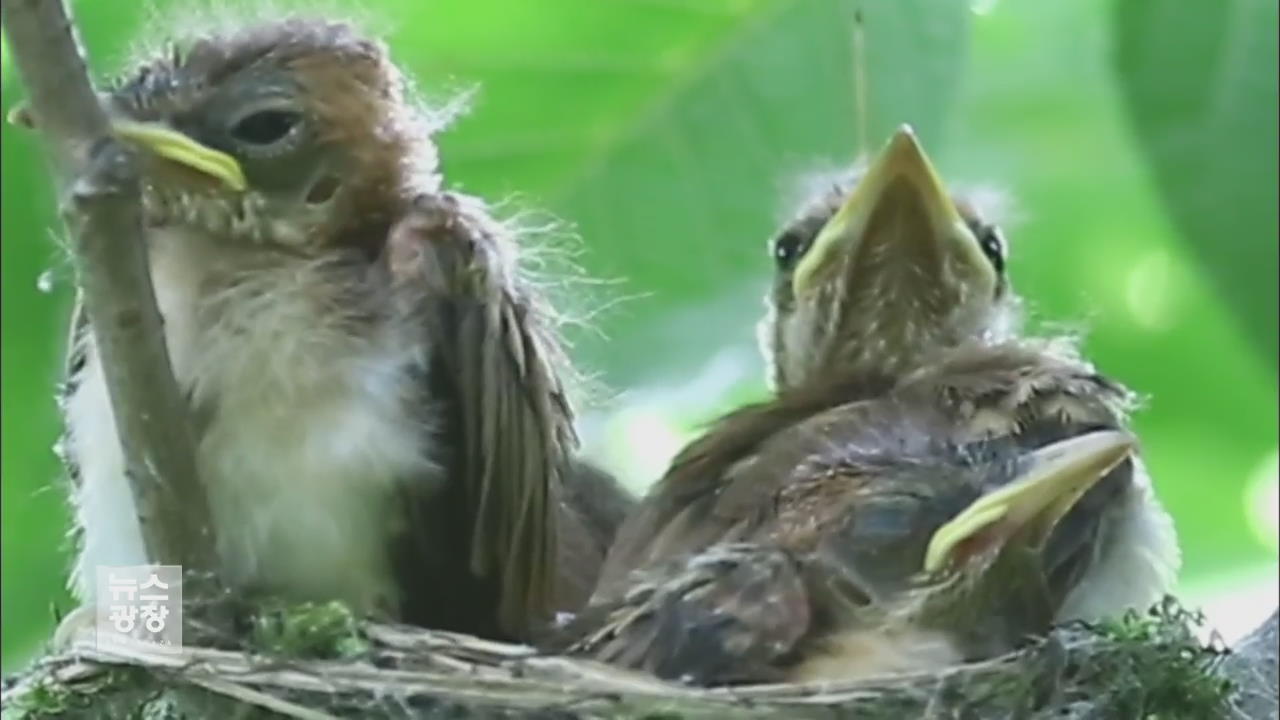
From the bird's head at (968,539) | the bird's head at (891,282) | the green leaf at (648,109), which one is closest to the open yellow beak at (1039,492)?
the bird's head at (968,539)

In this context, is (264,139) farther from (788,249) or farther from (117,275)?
(788,249)

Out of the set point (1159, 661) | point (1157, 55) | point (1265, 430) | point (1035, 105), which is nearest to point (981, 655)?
point (1159, 661)

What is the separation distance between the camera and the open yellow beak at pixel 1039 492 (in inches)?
80.4

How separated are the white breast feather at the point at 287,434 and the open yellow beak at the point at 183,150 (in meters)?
0.06

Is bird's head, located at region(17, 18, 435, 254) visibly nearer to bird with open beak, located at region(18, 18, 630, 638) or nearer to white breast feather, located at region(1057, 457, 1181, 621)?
bird with open beak, located at region(18, 18, 630, 638)

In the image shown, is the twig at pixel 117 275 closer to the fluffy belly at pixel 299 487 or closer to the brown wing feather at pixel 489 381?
the fluffy belly at pixel 299 487

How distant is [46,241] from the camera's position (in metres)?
2.42

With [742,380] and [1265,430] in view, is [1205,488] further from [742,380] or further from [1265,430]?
[742,380]

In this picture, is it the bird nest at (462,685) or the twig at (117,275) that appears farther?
the bird nest at (462,685)

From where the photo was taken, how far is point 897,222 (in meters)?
2.62

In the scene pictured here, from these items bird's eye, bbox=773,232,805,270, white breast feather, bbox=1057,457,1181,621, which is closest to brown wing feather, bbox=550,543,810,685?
white breast feather, bbox=1057,457,1181,621

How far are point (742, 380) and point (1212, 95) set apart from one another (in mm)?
714

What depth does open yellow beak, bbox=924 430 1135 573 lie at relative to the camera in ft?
6.70

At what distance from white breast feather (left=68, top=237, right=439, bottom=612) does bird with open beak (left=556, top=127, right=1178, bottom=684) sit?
216mm
